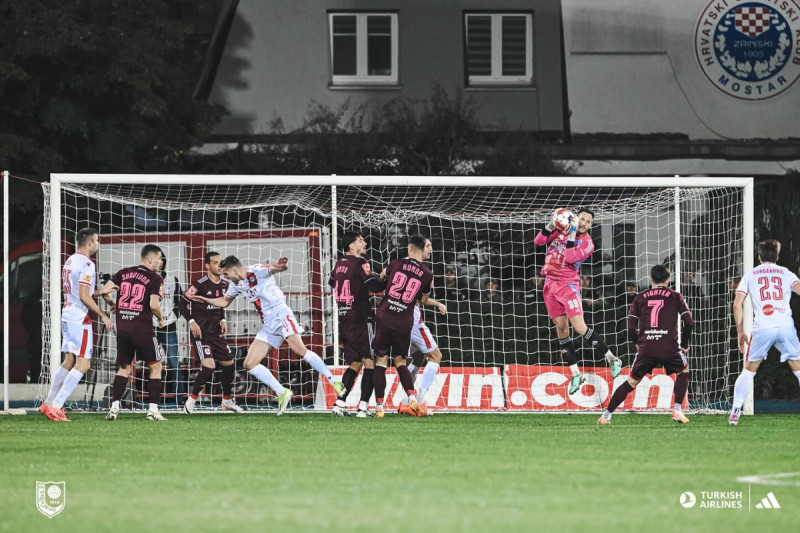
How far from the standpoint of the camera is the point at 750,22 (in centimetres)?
2605

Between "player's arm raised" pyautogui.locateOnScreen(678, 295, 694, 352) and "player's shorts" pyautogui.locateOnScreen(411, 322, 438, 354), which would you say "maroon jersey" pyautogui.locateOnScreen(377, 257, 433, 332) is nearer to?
"player's shorts" pyautogui.locateOnScreen(411, 322, 438, 354)

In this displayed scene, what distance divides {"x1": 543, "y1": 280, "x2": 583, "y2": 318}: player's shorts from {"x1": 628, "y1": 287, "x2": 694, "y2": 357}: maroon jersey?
1283 mm

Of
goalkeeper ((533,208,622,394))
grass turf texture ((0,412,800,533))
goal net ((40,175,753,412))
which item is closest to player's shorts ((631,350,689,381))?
grass turf texture ((0,412,800,533))

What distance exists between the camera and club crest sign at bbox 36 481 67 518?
21.5 feet

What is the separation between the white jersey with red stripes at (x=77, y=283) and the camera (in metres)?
13.6

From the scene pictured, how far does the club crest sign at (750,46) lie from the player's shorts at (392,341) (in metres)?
14.9

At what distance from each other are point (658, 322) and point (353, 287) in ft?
12.1

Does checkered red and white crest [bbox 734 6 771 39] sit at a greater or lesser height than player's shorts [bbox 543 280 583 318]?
greater

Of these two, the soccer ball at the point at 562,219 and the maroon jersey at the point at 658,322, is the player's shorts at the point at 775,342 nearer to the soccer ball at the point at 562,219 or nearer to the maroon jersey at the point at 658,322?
the maroon jersey at the point at 658,322

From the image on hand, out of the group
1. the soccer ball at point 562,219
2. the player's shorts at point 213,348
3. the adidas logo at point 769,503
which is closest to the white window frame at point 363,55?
the player's shorts at point 213,348

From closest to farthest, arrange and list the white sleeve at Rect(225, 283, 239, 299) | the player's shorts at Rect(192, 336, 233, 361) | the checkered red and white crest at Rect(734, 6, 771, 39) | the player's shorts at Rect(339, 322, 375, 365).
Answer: the player's shorts at Rect(339, 322, 375, 365) < the white sleeve at Rect(225, 283, 239, 299) < the player's shorts at Rect(192, 336, 233, 361) < the checkered red and white crest at Rect(734, 6, 771, 39)

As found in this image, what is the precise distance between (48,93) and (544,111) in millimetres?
11182

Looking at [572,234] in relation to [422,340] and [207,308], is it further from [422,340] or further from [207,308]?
[207,308]

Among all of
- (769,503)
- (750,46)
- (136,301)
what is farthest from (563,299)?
(750,46)
